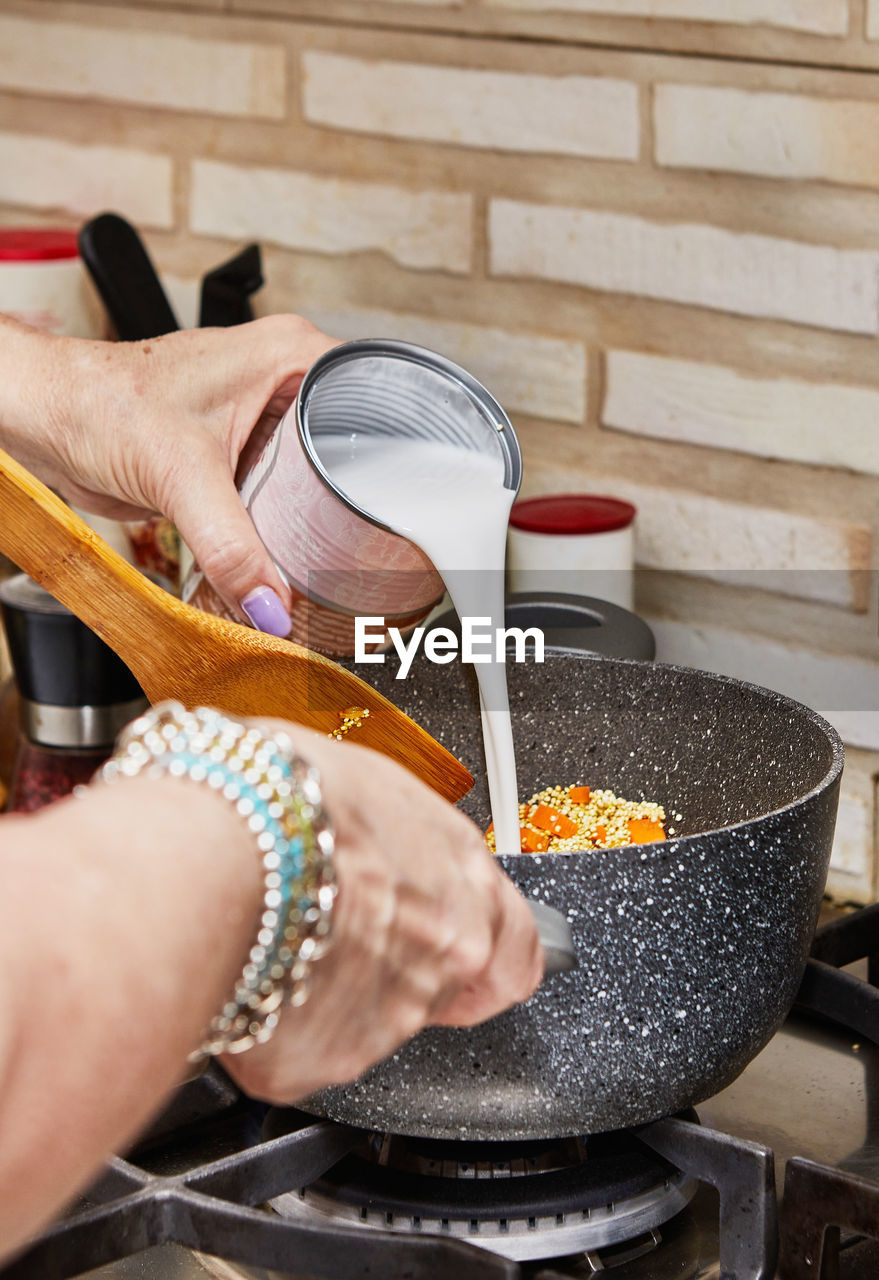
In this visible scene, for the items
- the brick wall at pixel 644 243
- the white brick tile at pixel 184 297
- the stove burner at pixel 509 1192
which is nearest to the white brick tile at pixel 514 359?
the brick wall at pixel 644 243

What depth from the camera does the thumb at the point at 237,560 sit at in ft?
2.53

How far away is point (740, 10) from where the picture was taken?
96cm

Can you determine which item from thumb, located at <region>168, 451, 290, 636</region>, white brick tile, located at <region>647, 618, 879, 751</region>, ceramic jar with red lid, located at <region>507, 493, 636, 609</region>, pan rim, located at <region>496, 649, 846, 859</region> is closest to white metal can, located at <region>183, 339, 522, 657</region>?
Result: thumb, located at <region>168, 451, 290, 636</region>

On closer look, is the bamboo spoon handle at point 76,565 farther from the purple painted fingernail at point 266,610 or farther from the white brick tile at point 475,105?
the white brick tile at point 475,105

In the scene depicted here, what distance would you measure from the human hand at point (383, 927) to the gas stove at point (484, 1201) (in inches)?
6.8

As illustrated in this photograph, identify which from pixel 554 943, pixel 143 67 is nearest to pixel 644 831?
pixel 554 943

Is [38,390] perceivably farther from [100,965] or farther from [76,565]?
[100,965]

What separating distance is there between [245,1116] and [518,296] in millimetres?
655

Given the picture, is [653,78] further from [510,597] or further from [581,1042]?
[581,1042]

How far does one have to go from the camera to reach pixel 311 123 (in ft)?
4.08

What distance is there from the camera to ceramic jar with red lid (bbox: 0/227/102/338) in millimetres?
1302

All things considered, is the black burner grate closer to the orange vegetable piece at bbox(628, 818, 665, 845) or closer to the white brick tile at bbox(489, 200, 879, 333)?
the orange vegetable piece at bbox(628, 818, 665, 845)

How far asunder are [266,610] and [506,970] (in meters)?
0.36

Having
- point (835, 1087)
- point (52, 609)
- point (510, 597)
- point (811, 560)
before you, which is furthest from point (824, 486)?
point (52, 609)
